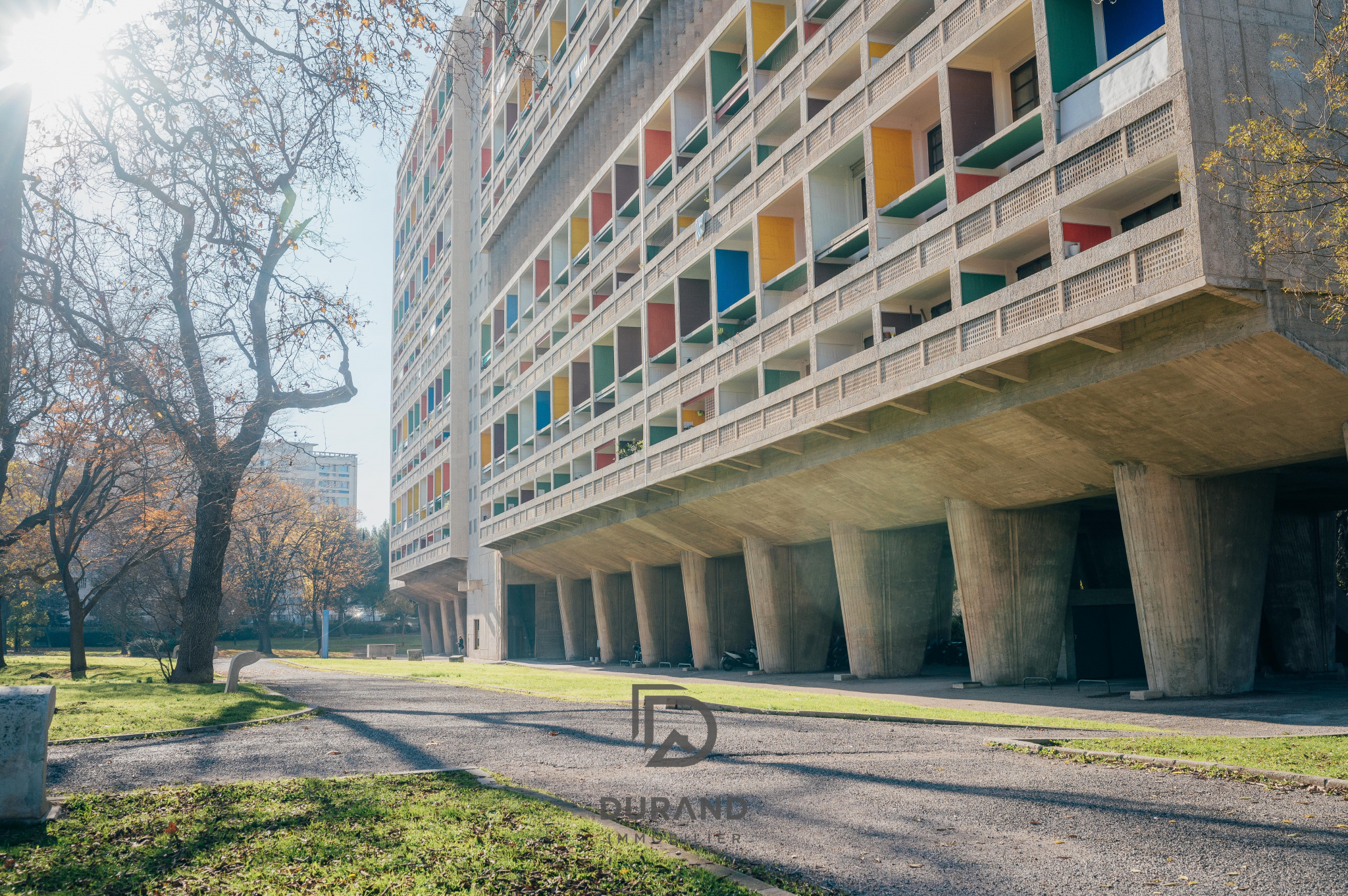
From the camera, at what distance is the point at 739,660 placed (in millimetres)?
34906

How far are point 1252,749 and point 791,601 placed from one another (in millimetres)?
20965

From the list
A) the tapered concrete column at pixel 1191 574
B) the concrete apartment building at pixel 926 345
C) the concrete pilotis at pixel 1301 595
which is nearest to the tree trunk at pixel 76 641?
the concrete apartment building at pixel 926 345

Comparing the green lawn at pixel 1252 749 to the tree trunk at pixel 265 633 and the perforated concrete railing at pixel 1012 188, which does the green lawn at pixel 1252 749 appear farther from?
the tree trunk at pixel 265 633

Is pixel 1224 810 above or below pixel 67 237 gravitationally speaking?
below

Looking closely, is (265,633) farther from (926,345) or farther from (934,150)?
(926,345)

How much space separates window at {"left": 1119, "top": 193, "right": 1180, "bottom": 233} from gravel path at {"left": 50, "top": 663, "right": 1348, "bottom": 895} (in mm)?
9248

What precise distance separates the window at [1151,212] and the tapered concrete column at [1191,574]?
13.9ft

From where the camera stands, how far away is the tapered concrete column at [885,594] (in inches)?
1034

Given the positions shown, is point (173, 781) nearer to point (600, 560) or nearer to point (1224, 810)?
point (1224, 810)

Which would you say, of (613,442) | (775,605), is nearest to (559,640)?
(613,442)

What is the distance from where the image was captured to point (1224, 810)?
7.23 meters

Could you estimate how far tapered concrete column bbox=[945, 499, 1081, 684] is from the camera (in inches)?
877

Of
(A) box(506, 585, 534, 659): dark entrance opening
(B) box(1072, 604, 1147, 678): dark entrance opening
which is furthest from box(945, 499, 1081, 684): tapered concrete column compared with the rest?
(A) box(506, 585, 534, 659): dark entrance opening

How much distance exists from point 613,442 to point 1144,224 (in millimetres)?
23368
